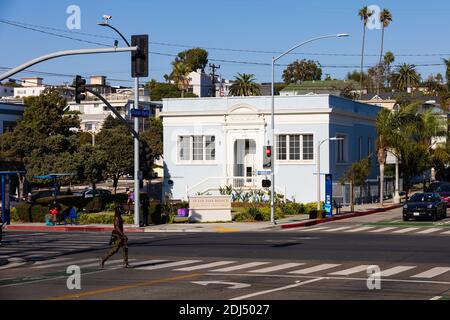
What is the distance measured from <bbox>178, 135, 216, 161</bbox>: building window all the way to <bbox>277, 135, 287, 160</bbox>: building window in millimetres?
5275

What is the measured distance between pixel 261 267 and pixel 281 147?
39796mm

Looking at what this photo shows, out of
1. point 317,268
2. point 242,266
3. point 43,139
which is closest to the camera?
point 317,268

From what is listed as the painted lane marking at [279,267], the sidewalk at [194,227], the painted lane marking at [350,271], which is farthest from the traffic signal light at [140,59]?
the sidewalk at [194,227]

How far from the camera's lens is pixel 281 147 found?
204ft

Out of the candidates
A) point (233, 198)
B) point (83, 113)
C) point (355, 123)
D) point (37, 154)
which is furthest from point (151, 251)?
point (83, 113)

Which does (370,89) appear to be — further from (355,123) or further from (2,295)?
(2,295)

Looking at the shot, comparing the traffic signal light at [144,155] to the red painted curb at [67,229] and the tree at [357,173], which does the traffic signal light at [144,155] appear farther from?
the tree at [357,173]

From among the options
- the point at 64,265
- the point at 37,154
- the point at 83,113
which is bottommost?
the point at 64,265

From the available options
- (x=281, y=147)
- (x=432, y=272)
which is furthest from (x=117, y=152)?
(x=432, y=272)

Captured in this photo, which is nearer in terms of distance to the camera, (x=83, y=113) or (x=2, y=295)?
(x=2, y=295)

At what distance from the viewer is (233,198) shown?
61250 millimetres

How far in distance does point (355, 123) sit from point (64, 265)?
46.0 metres

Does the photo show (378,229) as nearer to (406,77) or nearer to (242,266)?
(242,266)

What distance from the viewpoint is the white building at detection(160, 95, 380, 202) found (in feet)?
200
